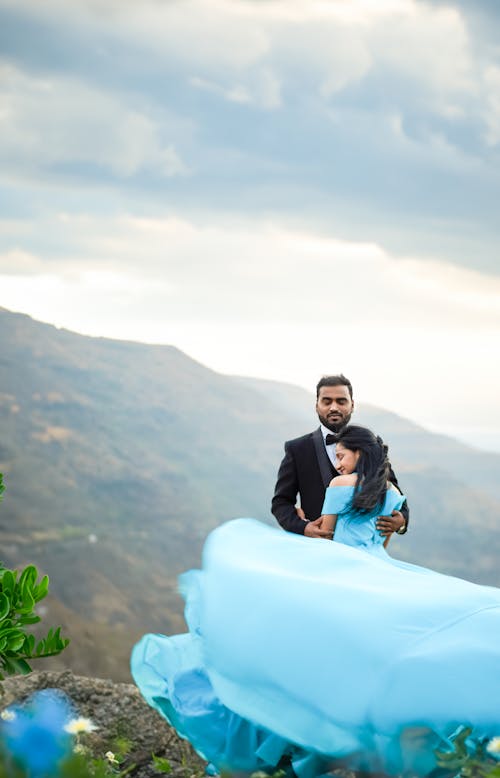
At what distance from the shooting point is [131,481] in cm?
4075

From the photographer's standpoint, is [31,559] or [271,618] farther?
[31,559]

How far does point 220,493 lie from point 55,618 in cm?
2265

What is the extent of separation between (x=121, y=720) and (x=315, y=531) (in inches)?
78.6

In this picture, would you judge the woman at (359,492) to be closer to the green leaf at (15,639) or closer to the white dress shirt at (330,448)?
the white dress shirt at (330,448)

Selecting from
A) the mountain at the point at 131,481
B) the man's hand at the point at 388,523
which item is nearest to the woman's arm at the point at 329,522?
the man's hand at the point at 388,523

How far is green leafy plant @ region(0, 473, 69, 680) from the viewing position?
4.02 metres

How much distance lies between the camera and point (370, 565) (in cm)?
431

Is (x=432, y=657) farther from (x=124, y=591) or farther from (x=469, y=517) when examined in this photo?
(x=469, y=517)

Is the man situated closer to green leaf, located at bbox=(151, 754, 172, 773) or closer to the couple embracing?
the couple embracing

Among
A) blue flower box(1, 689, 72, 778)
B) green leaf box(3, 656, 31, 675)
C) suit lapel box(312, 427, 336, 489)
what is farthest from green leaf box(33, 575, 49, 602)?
blue flower box(1, 689, 72, 778)

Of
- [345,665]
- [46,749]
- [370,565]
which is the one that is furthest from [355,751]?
[46,749]

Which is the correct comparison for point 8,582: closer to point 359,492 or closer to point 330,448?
point 359,492

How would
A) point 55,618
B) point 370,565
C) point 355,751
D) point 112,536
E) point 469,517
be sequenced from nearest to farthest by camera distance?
point 355,751 < point 370,565 < point 55,618 < point 112,536 < point 469,517

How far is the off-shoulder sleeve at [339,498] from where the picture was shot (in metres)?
4.79
